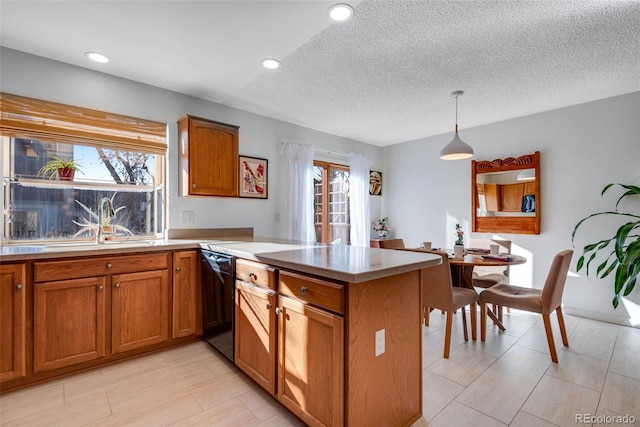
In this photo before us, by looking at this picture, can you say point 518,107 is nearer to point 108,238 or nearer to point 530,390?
point 530,390

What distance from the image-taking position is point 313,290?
58.3 inches

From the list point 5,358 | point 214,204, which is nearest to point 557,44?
point 214,204

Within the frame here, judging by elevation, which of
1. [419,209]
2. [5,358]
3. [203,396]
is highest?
[419,209]

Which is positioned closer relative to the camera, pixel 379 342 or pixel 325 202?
pixel 379 342

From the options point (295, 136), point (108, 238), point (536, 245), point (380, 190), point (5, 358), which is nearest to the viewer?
point (5, 358)

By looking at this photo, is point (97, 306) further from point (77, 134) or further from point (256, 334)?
point (77, 134)

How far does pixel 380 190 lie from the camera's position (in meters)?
5.38

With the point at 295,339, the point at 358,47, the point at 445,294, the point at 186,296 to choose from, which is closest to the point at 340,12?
the point at 358,47

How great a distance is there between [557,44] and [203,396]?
344 cm

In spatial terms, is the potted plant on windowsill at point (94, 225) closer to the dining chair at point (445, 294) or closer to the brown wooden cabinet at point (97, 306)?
the brown wooden cabinet at point (97, 306)

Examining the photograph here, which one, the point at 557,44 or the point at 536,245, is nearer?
the point at 557,44

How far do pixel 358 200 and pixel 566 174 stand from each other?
8.62ft

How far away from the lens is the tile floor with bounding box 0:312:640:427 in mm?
→ 1679

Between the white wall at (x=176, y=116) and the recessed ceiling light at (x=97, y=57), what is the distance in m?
0.25
